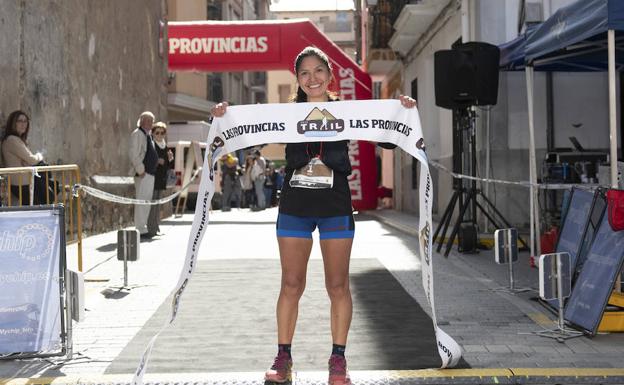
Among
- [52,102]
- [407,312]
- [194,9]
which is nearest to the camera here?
[407,312]

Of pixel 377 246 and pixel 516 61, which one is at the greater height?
pixel 516 61

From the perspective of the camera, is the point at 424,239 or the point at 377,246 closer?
the point at 424,239

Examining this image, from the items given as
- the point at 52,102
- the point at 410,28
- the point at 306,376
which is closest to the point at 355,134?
the point at 306,376

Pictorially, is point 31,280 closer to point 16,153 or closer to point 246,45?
point 16,153

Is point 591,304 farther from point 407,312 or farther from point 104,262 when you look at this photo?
point 104,262

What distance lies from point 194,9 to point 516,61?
25.1 metres

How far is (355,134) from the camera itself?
4648 millimetres

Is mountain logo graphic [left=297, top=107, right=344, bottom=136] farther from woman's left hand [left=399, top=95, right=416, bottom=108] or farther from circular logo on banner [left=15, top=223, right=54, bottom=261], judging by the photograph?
circular logo on banner [left=15, top=223, right=54, bottom=261]

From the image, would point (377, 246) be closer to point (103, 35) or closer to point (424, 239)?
point (103, 35)

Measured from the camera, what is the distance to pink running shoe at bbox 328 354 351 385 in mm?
4289

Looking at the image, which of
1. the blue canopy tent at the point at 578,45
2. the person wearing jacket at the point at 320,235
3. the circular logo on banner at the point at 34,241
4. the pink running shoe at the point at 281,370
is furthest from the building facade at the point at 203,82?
the pink running shoe at the point at 281,370

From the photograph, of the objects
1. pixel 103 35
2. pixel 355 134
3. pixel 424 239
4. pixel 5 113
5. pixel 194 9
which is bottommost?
pixel 424 239

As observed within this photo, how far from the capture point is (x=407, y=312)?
6.52 metres

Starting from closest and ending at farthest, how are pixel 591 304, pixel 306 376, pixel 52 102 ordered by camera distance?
pixel 306 376 < pixel 591 304 < pixel 52 102
